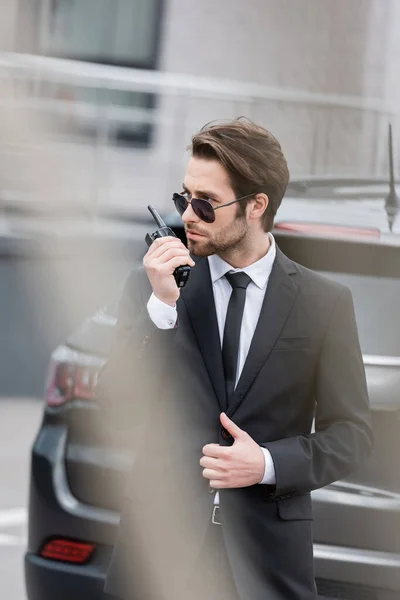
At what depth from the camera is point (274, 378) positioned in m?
2.55

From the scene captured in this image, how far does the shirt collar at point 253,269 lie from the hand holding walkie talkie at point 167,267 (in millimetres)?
187

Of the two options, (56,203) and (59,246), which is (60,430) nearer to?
(59,246)

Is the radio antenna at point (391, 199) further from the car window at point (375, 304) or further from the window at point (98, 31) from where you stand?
the window at point (98, 31)

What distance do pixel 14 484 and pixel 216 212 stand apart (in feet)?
11.9

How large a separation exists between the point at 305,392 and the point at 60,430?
109 cm

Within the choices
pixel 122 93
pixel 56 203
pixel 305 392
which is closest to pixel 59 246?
pixel 56 203

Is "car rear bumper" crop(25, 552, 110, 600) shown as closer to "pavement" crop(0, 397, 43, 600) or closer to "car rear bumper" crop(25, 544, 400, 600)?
"car rear bumper" crop(25, 544, 400, 600)

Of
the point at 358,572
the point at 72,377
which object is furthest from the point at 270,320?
the point at 72,377

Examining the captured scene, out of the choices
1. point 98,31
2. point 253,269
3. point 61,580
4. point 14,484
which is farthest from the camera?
point 98,31

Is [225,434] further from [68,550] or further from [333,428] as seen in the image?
[68,550]

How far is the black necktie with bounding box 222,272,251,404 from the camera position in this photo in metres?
2.59

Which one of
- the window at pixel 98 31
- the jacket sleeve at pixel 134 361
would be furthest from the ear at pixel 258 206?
the window at pixel 98 31

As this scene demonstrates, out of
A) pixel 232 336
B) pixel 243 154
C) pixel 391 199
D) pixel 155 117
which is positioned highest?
pixel 243 154

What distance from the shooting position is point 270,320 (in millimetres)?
2592
